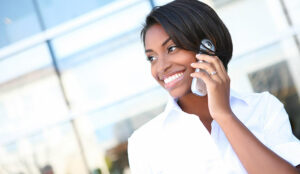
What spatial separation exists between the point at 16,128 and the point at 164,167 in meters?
3.35

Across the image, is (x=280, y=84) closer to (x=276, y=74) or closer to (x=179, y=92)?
(x=276, y=74)

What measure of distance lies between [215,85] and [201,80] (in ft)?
0.42

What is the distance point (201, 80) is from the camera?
1.53 metres

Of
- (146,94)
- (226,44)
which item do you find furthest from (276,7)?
(226,44)

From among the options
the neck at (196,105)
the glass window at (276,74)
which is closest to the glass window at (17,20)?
the glass window at (276,74)

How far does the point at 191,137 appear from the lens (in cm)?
156

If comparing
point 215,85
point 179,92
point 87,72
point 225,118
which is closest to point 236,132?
point 225,118

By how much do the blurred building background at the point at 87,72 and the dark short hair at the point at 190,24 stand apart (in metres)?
2.41

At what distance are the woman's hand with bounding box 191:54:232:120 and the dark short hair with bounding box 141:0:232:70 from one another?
143 mm

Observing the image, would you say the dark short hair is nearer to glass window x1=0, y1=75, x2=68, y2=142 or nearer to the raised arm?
the raised arm

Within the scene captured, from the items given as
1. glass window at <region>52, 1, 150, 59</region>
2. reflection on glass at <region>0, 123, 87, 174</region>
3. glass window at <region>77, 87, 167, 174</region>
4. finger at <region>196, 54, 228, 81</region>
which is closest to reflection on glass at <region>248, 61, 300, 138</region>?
glass window at <region>77, 87, 167, 174</region>

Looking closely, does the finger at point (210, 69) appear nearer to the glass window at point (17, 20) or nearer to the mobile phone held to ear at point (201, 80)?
the mobile phone held to ear at point (201, 80)

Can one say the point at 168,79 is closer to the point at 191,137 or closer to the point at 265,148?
the point at 191,137

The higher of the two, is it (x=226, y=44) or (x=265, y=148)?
(x=226, y=44)
